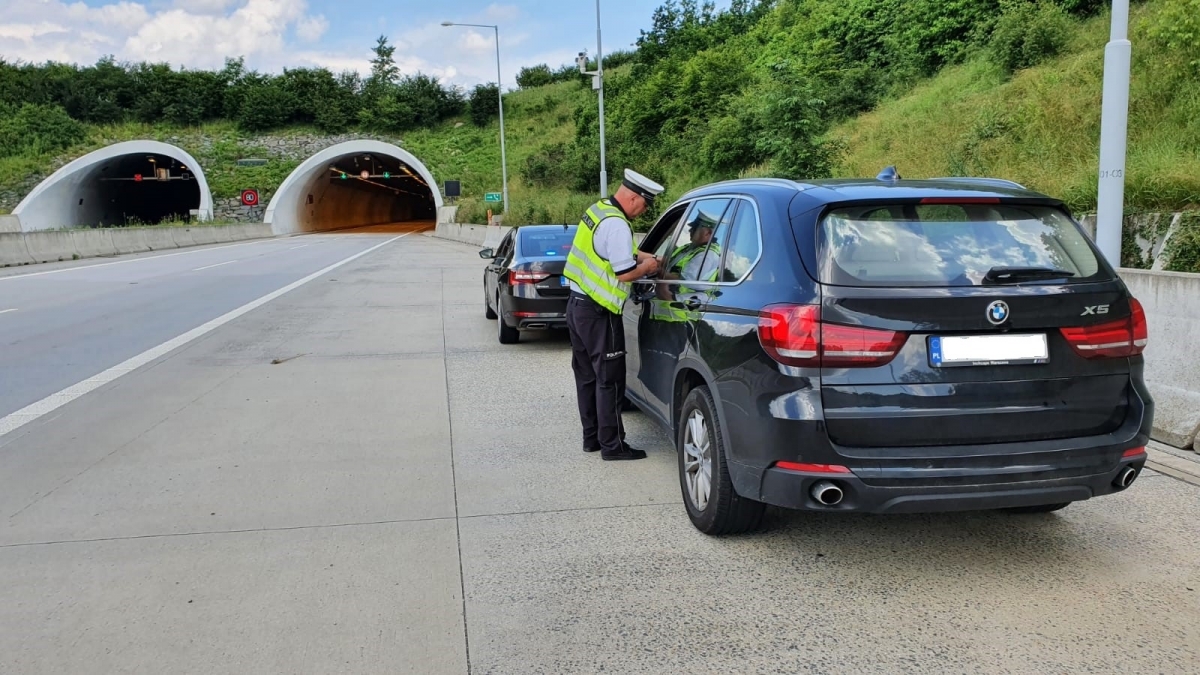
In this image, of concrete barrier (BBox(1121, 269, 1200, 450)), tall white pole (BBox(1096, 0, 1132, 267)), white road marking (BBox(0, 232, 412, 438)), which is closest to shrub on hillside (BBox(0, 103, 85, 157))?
white road marking (BBox(0, 232, 412, 438))

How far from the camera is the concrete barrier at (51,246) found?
2627cm

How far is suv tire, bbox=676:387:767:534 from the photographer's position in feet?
13.3

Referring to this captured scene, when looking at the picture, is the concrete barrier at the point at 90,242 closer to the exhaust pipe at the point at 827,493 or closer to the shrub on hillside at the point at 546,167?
the shrub on hillside at the point at 546,167

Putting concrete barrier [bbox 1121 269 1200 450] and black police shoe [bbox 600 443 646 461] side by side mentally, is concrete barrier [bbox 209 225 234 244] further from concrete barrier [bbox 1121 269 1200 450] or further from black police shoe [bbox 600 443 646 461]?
concrete barrier [bbox 1121 269 1200 450]

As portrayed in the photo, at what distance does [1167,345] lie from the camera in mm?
5961

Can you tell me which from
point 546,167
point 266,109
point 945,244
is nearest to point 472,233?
point 546,167

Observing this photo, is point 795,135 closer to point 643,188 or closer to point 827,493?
point 643,188

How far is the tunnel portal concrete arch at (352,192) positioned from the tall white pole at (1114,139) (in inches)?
1985

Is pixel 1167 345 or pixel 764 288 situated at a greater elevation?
pixel 764 288

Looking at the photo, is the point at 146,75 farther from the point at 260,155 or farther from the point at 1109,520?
the point at 1109,520

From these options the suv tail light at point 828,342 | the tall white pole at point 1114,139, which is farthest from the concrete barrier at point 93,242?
the suv tail light at point 828,342

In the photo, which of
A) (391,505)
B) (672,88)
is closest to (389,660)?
(391,505)

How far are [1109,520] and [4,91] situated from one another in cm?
7349

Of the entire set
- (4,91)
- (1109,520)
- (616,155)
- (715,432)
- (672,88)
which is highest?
(4,91)
